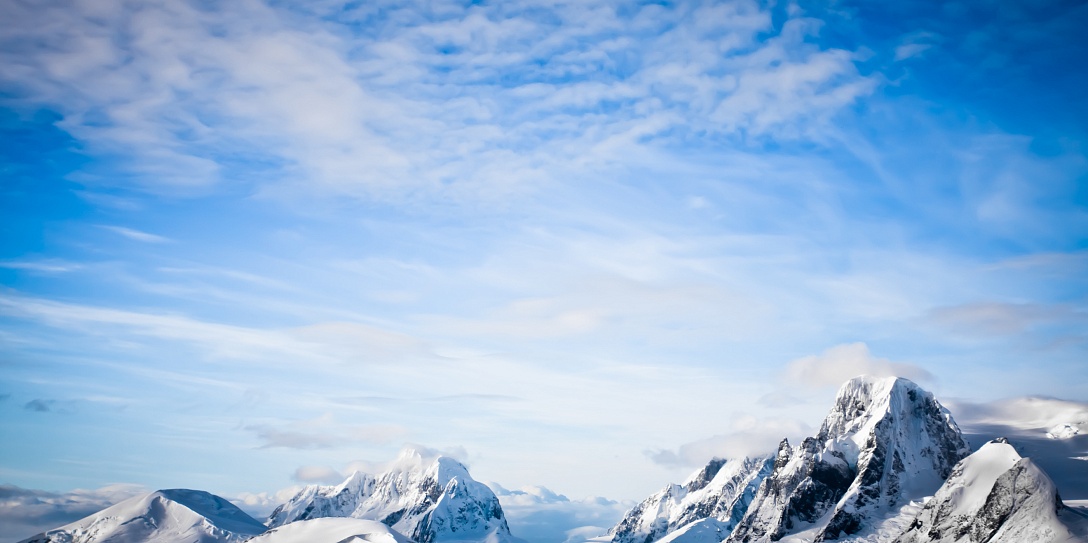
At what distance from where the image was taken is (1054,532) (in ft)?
617
